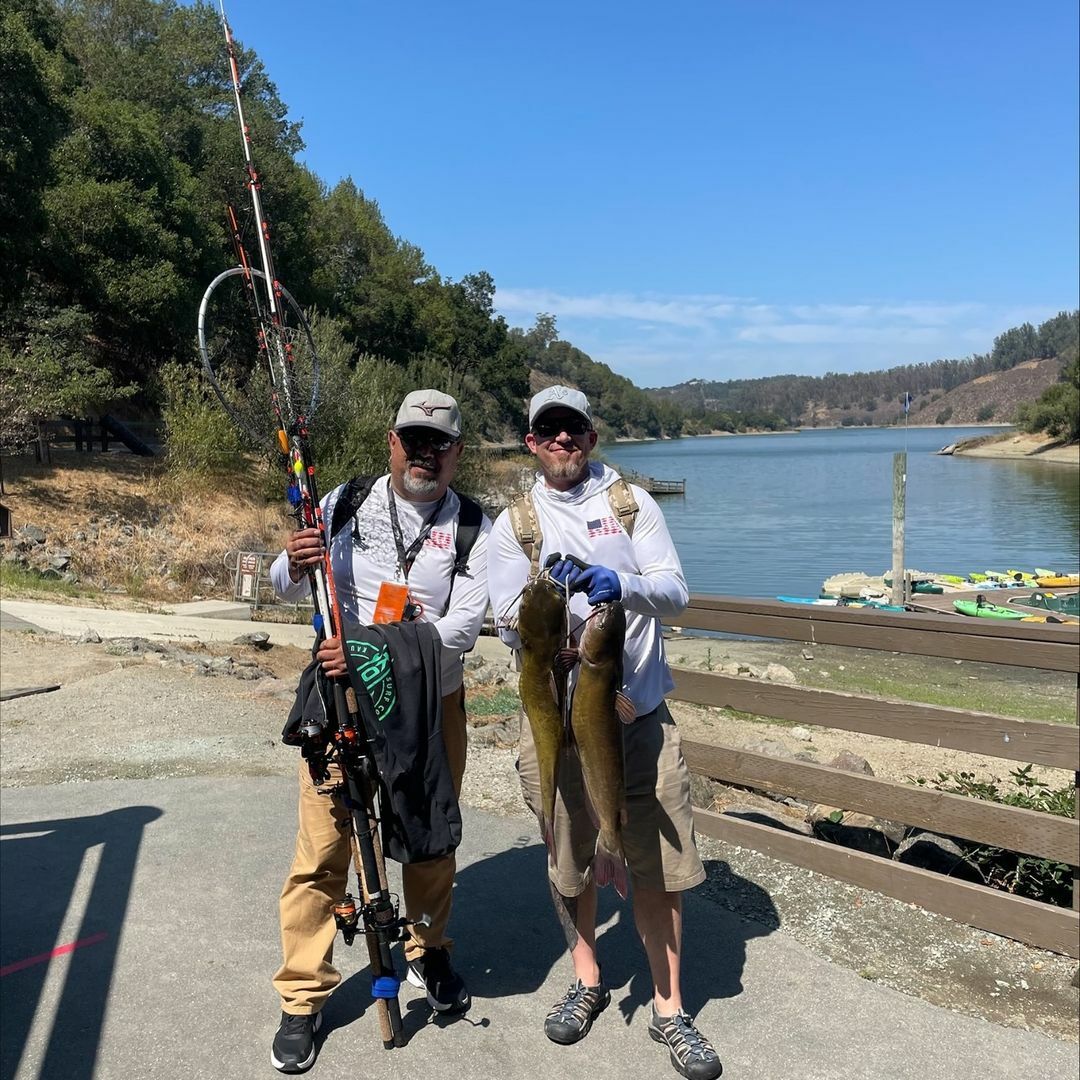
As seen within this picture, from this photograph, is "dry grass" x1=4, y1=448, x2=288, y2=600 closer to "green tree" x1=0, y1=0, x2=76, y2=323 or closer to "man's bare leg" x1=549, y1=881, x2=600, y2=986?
"green tree" x1=0, y1=0, x2=76, y2=323

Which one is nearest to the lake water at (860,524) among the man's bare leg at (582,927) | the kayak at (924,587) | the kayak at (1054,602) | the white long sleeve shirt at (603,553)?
the kayak at (924,587)

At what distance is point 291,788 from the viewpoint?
5.91 metres

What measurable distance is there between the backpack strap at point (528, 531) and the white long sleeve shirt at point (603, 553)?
2 centimetres

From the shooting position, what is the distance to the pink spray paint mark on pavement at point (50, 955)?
3.78 meters

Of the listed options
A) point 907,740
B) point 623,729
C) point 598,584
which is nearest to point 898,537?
point 907,740

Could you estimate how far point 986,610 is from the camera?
24188 millimetres

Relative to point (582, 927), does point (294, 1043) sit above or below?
below

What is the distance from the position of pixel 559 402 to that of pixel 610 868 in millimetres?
1452

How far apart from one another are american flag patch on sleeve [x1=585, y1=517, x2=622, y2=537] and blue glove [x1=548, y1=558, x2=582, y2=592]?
35cm

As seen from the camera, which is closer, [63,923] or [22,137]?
[63,923]

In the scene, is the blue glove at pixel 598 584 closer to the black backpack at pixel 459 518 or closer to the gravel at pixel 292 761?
the black backpack at pixel 459 518

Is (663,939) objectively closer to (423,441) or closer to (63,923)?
(423,441)

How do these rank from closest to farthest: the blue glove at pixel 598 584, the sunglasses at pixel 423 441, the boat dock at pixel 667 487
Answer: the blue glove at pixel 598 584
the sunglasses at pixel 423 441
the boat dock at pixel 667 487

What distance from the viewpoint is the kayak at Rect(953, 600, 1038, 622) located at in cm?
2400
